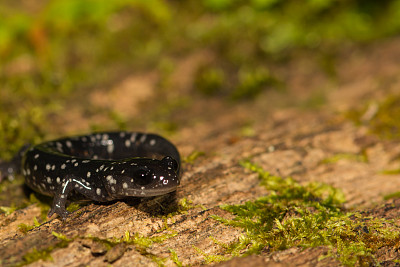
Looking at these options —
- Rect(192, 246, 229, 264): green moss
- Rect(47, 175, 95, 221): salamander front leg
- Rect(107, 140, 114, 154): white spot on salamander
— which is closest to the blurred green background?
Rect(107, 140, 114, 154): white spot on salamander

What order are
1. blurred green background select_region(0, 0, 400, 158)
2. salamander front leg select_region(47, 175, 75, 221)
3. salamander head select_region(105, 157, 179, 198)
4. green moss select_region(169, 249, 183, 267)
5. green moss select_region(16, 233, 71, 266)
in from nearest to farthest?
green moss select_region(16, 233, 71, 266)
green moss select_region(169, 249, 183, 267)
salamander head select_region(105, 157, 179, 198)
salamander front leg select_region(47, 175, 75, 221)
blurred green background select_region(0, 0, 400, 158)

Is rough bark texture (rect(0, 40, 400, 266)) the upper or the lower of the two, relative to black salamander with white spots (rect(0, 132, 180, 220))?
lower

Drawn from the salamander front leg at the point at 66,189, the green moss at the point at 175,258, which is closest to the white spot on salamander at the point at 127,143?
the salamander front leg at the point at 66,189

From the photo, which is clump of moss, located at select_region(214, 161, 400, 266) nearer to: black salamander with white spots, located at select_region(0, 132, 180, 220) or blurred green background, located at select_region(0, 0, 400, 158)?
black salamander with white spots, located at select_region(0, 132, 180, 220)

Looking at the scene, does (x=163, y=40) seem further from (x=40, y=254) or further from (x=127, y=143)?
(x=40, y=254)

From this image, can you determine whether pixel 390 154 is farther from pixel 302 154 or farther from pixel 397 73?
pixel 397 73

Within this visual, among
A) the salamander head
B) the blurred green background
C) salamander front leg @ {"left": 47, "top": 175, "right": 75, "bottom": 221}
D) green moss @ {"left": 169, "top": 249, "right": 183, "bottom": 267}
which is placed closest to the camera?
green moss @ {"left": 169, "top": 249, "right": 183, "bottom": 267}

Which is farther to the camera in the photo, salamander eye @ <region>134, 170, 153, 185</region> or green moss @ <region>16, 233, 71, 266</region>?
salamander eye @ <region>134, 170, 153, 185</region>
